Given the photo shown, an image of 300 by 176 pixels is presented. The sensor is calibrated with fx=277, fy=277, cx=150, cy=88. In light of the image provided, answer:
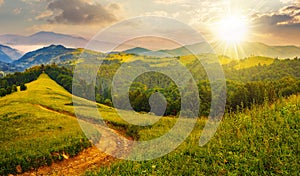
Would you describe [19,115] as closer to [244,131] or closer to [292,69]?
[244,131]

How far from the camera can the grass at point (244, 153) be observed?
7.74 metres

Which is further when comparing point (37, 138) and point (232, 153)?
point (37, 138)

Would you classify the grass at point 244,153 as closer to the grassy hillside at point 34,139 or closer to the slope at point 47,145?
the slope at point 47,145

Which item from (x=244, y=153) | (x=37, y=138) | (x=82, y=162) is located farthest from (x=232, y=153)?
(x=37, y=138)

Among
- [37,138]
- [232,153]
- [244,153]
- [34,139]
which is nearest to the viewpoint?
[244,153]

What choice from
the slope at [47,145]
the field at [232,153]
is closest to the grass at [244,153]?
the field at [232,153]

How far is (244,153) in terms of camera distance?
8766 mm

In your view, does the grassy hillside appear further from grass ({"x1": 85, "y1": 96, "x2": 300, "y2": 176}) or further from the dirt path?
grass ({"x1": 85, "y1": 96, "x2": 300, "y2": 176})

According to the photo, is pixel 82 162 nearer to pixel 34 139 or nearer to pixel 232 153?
pixel 34 139

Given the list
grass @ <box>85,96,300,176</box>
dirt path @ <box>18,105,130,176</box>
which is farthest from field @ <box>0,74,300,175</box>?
dirt path @ <box>18,105,130,176</box>

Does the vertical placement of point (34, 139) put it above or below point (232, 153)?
below

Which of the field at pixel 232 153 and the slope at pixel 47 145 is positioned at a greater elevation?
the field at pixel 232 153

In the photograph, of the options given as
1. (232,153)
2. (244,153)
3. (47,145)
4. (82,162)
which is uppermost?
(244,153)

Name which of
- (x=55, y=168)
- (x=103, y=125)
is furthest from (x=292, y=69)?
(x=55, y=168)
